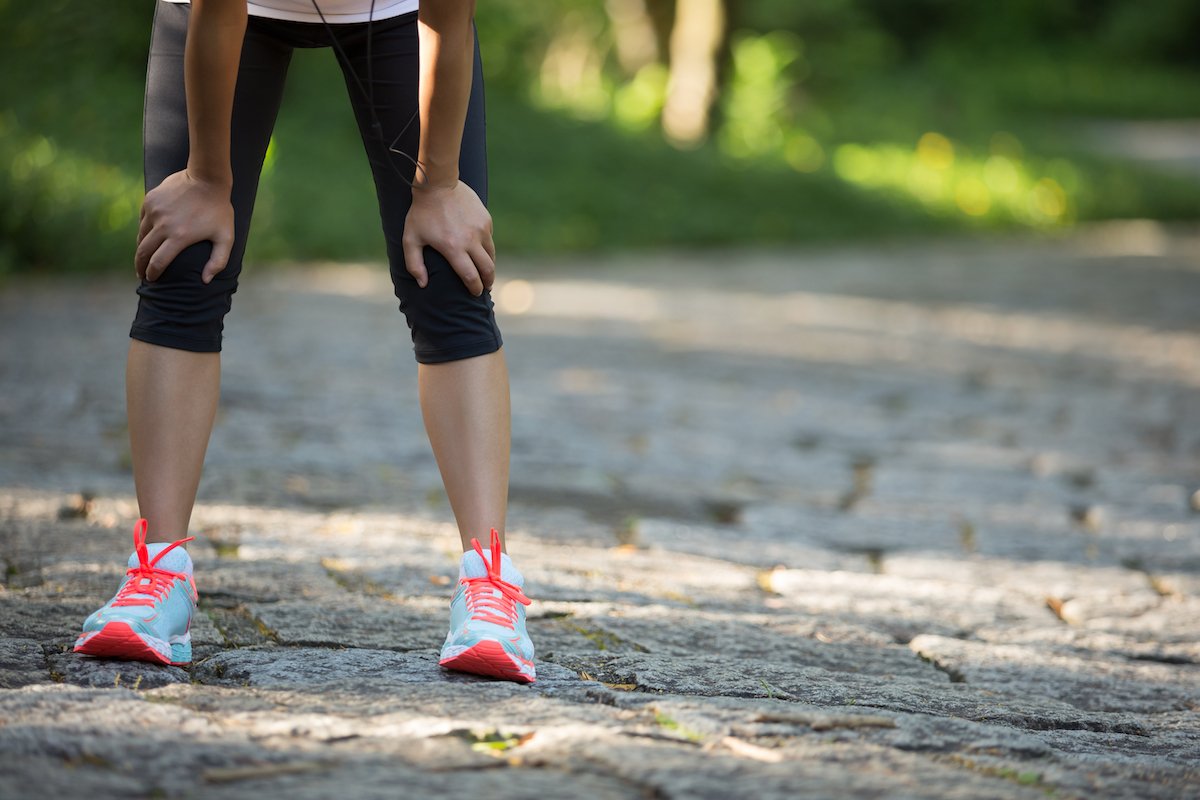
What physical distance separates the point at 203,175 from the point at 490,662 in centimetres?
88

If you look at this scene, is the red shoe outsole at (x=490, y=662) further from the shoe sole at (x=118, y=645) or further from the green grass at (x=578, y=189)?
the green grass at (x=578, y=189)

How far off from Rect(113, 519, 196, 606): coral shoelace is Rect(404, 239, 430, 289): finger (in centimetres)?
53

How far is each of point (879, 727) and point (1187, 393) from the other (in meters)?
4.45

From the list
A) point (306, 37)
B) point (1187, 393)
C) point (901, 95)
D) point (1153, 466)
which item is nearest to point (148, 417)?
point (306, 37)

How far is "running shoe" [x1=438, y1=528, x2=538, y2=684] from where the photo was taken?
1700 mm

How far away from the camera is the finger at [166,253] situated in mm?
1786

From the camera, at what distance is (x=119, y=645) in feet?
5.53

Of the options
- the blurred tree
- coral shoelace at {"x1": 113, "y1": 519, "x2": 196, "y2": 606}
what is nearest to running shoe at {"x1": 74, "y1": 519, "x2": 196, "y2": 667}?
coral shoelace at {"x1": 113, "y1": 519, "x2": 196, "y2": 606}

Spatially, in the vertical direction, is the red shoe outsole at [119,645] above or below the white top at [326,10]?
below

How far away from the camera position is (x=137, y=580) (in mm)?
1776

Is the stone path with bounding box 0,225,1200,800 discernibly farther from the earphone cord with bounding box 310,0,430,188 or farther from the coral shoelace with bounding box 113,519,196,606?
the earphone cord with bounding box 310,0,430,188

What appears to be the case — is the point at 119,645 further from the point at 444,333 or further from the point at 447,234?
the point at 447,234

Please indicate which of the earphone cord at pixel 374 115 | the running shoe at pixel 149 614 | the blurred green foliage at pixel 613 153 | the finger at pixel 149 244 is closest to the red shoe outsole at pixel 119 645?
the running shoe at pixel 149 614

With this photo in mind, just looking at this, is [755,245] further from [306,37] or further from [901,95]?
[901,95]
